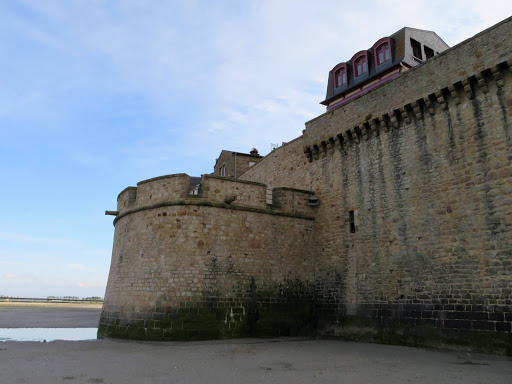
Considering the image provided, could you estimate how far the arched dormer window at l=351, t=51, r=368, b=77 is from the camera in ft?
65.4

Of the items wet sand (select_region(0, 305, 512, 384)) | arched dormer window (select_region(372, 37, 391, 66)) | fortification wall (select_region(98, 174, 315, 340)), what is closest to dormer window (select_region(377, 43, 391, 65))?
arched dormer window (select_region(372, 37, 391, 66))

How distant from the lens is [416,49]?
62.1ft

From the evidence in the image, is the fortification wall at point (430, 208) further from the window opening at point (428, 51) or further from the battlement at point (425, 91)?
the window opening at point (428, 51)

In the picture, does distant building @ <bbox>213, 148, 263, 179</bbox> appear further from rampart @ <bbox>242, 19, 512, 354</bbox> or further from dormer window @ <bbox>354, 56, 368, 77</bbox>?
rampart @ <bbox>242, 19, 512, 354</bbox>

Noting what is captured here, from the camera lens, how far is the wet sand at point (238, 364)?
20.3ft

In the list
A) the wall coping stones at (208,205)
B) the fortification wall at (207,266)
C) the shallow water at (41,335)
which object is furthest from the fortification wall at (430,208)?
the shallow water at (41,335)

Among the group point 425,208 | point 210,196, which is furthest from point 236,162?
point 425,208

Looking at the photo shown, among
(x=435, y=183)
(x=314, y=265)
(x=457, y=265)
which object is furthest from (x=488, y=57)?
(x=314, y=265)

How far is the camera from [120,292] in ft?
42.0

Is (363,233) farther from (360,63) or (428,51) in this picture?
(428,51)

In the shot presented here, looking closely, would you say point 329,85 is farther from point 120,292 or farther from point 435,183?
point 120,292

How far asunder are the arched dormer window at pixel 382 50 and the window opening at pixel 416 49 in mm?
1191

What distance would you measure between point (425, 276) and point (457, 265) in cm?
102

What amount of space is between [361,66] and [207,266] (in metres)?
14.4
